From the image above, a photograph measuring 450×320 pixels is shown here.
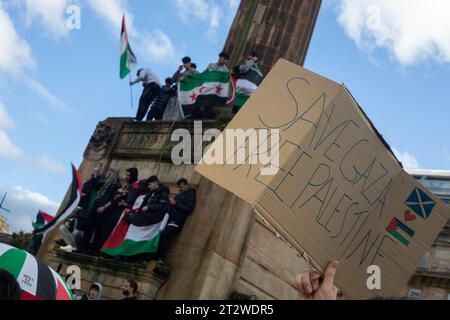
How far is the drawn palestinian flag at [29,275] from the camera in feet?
15.9

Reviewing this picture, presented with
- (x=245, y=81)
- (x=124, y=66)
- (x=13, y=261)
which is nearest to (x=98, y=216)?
(x=124, y=66)

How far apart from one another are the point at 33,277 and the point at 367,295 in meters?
2.96

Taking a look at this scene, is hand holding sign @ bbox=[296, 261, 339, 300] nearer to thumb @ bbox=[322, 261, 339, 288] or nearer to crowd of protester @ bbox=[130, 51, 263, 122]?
thumb @ bbox=[322, 261, 339, 288]

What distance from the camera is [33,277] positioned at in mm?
5047

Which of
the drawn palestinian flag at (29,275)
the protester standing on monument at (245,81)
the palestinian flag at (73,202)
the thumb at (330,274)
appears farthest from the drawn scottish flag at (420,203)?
the protester standing on monument at (245,81)

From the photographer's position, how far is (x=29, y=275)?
16.4ft

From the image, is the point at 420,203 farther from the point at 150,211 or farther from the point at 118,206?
the point at 118,206

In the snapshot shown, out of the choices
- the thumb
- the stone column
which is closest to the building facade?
the stone column

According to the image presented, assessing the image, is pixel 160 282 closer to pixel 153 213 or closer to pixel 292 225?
pixel 153 213

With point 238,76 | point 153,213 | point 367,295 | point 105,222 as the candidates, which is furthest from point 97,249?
point 367,295

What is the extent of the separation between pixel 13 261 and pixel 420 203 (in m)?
3.59

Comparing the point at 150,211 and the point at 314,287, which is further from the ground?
the point at 150,211

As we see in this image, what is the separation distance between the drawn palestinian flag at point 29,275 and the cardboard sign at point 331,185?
2.01 meters

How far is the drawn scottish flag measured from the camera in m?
4.47
